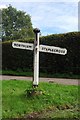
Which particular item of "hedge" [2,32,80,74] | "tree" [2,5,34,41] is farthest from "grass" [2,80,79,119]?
"tree" [2,5,34,41]

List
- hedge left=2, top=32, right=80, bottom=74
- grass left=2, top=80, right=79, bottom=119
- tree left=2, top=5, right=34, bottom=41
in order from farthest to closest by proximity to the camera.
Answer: tree left=2, top=5, right=34, bottom=41 → hedge left=2, top=32, right=80, bottom=74 → grass left=2, top=80, right=79, bottom=119

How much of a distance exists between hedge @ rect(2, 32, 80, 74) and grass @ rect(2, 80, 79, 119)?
26.7 ft

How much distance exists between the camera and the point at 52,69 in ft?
56.5

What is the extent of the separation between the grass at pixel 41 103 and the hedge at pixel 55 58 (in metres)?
8.14

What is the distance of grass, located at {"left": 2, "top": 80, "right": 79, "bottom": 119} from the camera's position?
256 inches

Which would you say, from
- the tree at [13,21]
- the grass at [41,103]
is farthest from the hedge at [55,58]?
the tree at [13,21]

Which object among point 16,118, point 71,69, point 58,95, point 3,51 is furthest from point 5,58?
point 16,118

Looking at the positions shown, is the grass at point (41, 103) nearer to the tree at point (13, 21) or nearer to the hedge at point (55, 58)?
the hedge at point (55, 58)

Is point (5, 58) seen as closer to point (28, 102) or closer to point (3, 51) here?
point (3, 51)

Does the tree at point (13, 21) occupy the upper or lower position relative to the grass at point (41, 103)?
upper

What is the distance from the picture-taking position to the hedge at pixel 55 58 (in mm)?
16422

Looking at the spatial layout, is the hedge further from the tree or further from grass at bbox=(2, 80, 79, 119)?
the tree

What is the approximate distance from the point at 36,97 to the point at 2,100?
2.58 ft

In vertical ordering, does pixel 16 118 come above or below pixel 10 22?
below
